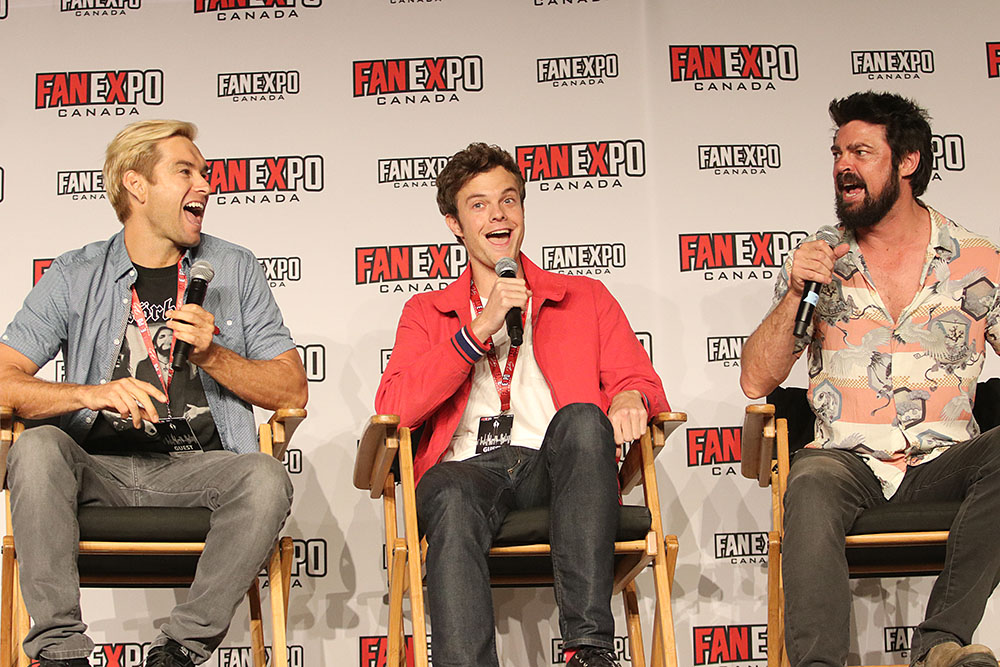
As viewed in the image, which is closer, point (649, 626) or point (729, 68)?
point (649, 626)

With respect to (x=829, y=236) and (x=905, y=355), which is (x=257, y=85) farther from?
(x=905, y=355)

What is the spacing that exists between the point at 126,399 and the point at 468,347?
738 mm

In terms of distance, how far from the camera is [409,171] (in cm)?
363

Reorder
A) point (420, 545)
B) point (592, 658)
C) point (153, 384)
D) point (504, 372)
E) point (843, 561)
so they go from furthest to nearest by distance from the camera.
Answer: point (504, 372) → point (153, 384) → point (420, 545) → point (843, 561) → point (592, 658)

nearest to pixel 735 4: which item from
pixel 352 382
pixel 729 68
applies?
pixel 729 68

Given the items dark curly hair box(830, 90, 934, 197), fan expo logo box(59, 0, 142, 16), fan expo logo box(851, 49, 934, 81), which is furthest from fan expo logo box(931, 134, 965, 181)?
fan expo logo box(59, 0, 142, 16)

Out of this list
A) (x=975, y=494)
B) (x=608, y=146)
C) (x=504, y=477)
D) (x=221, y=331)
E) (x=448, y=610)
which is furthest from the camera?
(x=608, y=146)

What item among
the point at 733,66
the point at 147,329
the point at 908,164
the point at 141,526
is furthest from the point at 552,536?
the point at 733,66

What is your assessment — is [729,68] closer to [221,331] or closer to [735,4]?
[735,4]

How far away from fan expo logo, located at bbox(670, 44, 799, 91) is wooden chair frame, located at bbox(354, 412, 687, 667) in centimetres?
Result: 149

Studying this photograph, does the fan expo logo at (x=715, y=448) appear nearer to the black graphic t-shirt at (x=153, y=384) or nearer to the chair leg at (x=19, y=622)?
the black graphic t-shirt at (x=153, y=384)

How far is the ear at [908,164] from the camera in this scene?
2859mm

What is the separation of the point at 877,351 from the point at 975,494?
1.57ft

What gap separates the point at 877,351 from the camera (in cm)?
272
